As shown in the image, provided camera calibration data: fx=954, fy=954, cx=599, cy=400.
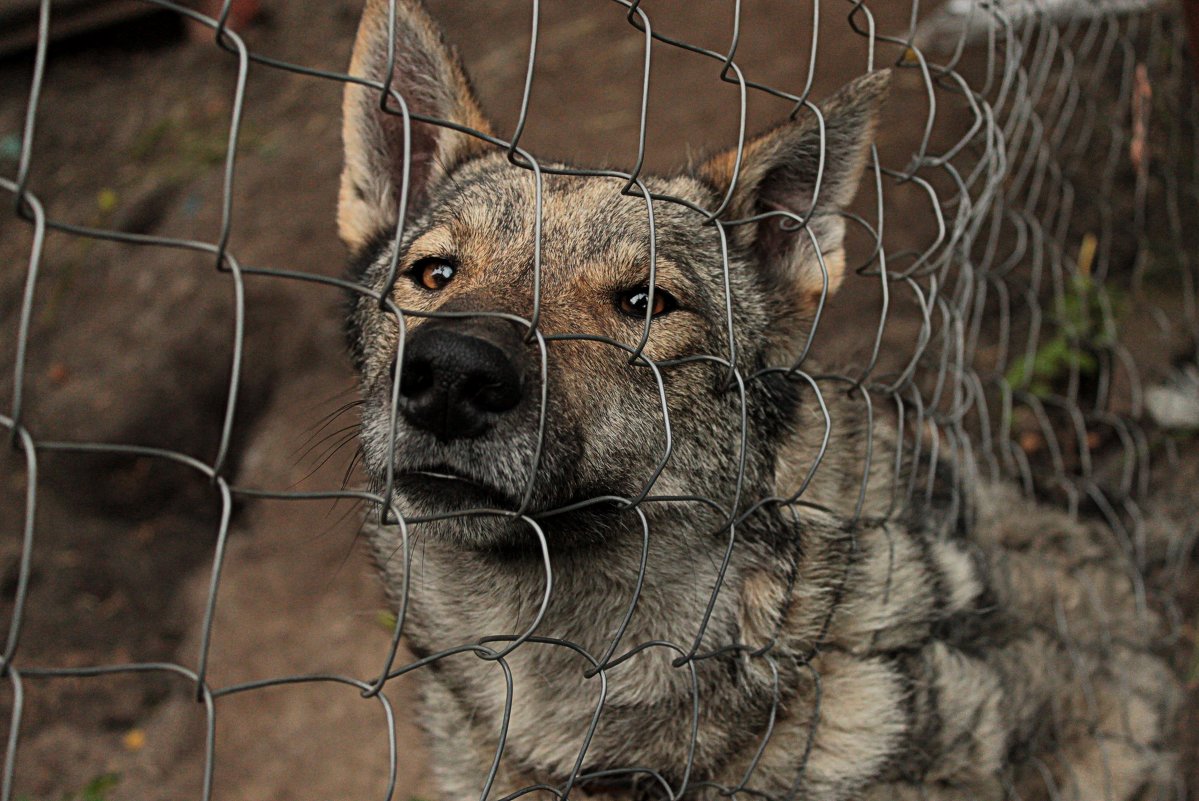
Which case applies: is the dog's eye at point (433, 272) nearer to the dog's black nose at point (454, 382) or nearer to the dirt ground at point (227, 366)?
the dog's black nose at point (454, 382)

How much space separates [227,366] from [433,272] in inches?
171

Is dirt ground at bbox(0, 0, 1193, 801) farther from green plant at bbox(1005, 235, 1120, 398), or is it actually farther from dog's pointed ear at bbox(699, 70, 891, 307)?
dog's pointed ear at bbox(699, 70, 891, 307)

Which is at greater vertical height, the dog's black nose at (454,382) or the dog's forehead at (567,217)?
the dog's forehead at (567,217)

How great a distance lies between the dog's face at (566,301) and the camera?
1971mm

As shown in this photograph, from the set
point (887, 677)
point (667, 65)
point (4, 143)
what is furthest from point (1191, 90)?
point (4, 143)

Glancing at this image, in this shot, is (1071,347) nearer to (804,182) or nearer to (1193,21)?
(1193,21)

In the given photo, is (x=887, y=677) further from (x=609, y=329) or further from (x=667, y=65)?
(x=667, y=65)

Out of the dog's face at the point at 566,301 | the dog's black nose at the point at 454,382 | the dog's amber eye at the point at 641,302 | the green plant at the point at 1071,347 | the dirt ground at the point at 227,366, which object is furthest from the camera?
the green plant at the point at 1071,347

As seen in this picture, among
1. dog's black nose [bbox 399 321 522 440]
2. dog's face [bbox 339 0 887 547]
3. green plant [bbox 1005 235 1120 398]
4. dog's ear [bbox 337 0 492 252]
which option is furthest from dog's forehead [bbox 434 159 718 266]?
green plant [bbox 1005 235 1120 398]

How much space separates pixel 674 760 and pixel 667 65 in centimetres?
585

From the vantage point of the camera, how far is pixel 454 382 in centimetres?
187

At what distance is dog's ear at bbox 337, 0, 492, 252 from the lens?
2543mm

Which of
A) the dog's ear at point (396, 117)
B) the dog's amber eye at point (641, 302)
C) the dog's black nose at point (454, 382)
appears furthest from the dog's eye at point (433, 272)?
the dog's black nose at point (454, 382)

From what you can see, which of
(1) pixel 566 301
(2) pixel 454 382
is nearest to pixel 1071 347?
(1) pixel 566 301
